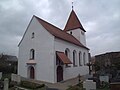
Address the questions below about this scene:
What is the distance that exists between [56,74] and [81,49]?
42.2 feet

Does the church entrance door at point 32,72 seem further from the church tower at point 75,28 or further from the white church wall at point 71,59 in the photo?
the church tower at point 75,28

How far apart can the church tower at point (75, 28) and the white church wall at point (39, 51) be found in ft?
47.5

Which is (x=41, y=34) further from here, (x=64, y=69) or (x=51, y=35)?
(x=64, y=69)

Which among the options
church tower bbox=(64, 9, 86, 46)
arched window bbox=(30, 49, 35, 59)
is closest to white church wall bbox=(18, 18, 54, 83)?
arched window bbox=(30, 49, 35, 59)

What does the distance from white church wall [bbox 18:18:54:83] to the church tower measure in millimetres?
14467

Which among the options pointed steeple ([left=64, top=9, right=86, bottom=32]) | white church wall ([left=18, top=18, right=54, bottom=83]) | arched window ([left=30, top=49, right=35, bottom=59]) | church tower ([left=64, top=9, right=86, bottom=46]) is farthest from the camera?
pointed steeple ([left=64, top=9, right=86, bottom=32])

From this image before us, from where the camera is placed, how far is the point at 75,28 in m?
37.6

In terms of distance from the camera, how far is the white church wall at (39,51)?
2206 cm

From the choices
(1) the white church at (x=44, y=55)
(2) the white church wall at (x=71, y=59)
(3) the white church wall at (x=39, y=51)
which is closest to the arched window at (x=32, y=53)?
(1) the white church at (x=44, y=55)

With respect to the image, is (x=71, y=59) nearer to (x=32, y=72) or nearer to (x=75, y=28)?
(x=32, y=72)

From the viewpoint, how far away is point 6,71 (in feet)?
104

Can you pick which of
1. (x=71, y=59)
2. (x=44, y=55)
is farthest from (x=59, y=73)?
(x=71, y=59)

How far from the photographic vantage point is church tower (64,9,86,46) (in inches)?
1467

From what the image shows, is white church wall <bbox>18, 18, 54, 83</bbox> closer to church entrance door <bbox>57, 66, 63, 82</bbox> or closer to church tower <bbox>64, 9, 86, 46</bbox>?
church entrance door <bbox>57, 66, 63, 82</bbox>
